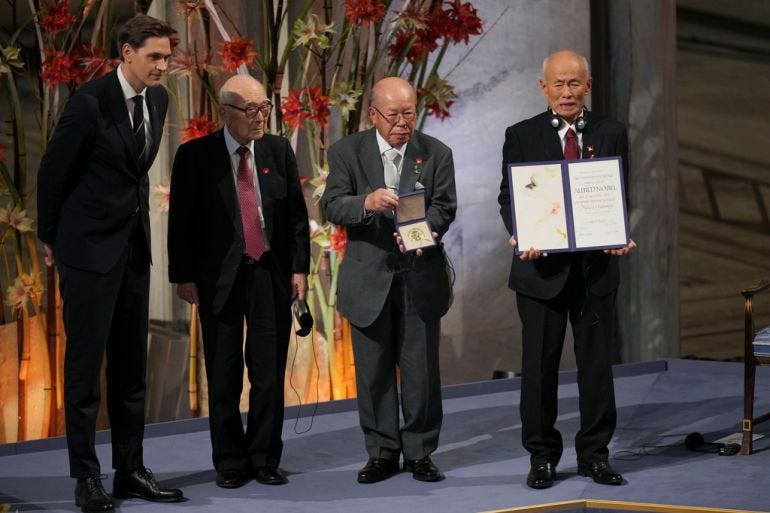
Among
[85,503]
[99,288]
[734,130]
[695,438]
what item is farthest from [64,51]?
[734,130]

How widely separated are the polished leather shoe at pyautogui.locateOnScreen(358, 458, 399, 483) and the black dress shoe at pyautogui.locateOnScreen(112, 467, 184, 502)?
68 cm

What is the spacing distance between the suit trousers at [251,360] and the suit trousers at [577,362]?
3.00ft

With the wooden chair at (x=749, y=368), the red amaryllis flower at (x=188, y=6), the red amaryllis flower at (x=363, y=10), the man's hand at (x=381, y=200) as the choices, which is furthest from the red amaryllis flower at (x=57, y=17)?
the wooden chair at (x=749, y=368)

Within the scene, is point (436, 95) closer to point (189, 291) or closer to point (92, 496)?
point (189, 291)

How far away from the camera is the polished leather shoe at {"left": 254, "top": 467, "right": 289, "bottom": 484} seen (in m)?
4.88

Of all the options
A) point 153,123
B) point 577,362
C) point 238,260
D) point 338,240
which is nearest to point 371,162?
point 238,260

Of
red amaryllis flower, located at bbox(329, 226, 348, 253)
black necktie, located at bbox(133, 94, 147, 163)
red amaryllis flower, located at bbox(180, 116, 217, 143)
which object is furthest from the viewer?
red amaryllis flower, located at bbox(329, 226, 348, 253)

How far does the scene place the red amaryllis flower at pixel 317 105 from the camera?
6.07 meters

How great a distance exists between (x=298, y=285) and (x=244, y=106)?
712 mm

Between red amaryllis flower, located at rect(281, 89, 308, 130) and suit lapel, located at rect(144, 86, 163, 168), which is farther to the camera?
red amaryllis flower, located at rect(281, 89, 308, 130)

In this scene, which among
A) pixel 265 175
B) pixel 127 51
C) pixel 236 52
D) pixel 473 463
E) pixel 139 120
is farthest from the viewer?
pixel 236 52

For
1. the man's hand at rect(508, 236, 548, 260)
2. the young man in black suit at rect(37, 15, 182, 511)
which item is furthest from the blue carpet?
the man's hand at rect(508, 236, 548, 260)

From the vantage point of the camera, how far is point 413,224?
4648 millimetres

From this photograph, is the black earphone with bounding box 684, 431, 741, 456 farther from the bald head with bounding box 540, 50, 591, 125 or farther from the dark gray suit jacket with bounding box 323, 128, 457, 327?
the bald head with bounding box 540, 50, 591, 125
